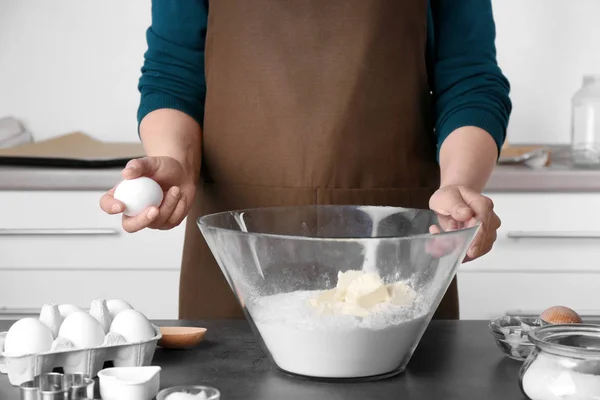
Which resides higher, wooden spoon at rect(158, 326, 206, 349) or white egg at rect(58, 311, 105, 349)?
white egg at rect(58, 311, 105, 349)

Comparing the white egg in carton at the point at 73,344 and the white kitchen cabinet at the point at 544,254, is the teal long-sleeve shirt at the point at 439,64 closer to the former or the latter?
the white egg in carton at the point at 73,344

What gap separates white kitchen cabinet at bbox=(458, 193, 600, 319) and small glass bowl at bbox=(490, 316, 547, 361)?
3.61ft

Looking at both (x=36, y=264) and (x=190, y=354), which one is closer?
(x=190, y=354)

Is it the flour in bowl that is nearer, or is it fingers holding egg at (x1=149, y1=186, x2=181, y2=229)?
the flour in bowl

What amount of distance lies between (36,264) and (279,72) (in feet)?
3.12

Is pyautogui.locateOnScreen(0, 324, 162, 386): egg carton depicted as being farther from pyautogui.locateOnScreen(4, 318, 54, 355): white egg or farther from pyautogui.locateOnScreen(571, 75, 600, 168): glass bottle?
pyautogui.locateOnScreen(571, 75, 600, 168): glass bottle

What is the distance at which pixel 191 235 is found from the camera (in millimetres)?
1349

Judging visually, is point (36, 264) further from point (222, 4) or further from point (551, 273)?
point (551, 273)

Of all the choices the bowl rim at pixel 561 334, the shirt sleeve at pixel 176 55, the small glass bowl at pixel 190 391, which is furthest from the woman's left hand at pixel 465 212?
the shirt sleeve at pixel 176 55

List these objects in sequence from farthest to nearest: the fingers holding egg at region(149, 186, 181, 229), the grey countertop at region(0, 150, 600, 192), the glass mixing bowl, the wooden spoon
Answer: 1. the grey countertop at region(0, 150, 600, 192)
2. the fingers holding egg at region(149, 186, 181, 229)
3. the wooden spoon
4. the glass mixing bowl

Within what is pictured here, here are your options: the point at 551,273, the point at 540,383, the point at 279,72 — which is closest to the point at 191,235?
the point at 279,72

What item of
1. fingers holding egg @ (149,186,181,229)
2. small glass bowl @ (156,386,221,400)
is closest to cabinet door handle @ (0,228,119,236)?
fingers holding egg @ (149,186,181,229)

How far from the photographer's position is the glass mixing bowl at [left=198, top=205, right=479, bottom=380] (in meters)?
0.76

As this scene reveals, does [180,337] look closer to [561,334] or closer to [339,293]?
[339,293]
